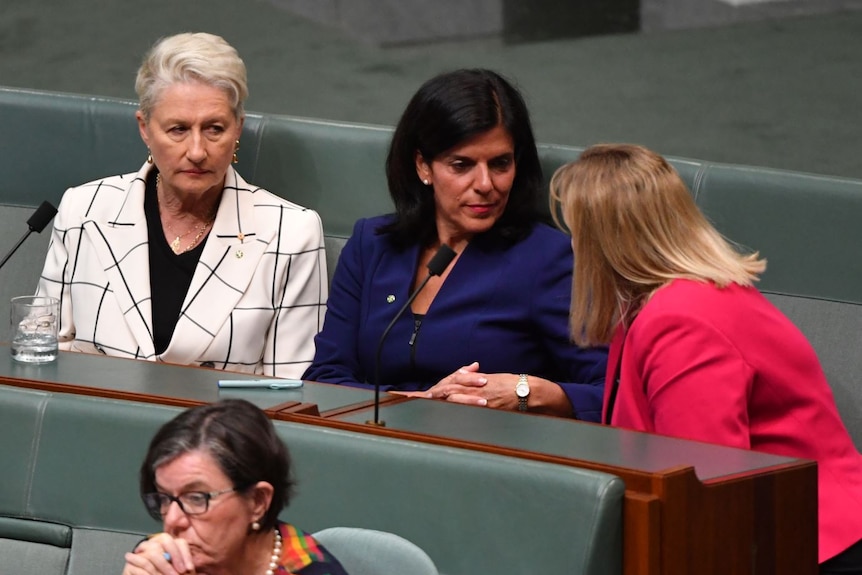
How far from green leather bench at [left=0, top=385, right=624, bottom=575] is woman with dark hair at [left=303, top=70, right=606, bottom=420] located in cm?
84

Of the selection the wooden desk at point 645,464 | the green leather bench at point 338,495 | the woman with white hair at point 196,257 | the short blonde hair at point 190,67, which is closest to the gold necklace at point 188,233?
the woman with white hair at point 196,257

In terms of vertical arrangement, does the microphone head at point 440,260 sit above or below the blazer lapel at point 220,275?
above

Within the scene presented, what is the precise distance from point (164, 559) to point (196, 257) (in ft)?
5.60

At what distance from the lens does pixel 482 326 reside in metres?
3.15

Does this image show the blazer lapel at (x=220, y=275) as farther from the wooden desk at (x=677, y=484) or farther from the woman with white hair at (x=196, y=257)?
the wooden desk at (x=677, y=484)

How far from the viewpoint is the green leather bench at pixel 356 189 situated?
3320mm

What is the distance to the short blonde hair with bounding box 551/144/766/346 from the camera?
98.5 inches

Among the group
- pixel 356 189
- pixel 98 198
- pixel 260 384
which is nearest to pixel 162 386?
pixel 260 384

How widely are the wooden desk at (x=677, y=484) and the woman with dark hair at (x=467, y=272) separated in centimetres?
75

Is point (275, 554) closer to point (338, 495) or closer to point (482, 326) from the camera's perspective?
point (338, 495)

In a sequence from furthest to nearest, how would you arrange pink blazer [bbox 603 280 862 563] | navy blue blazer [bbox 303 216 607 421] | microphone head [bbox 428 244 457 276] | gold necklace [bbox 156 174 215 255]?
gold necklace [bbox 156 174 215 255] < navy blue blazer [bbox 303 216 607 421] < microphone head [bbox 428 244 457 276] < pink blazer [bbox 603 280 862 563]

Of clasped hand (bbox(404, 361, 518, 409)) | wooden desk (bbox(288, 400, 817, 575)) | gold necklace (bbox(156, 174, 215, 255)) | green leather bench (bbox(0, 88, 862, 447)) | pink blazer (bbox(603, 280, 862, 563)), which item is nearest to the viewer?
wooden desk (bbox(288, 400, 817, 575))

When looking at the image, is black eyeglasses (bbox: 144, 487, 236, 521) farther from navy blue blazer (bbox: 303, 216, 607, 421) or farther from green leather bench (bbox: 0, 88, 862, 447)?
green leather bench (bbox: 0, 88, 862, 447)

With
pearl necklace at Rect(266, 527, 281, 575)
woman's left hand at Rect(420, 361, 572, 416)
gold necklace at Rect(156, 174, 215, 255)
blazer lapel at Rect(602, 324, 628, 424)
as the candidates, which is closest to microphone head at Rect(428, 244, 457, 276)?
blazer lapel at Rect(602, 324, 628, 424)
